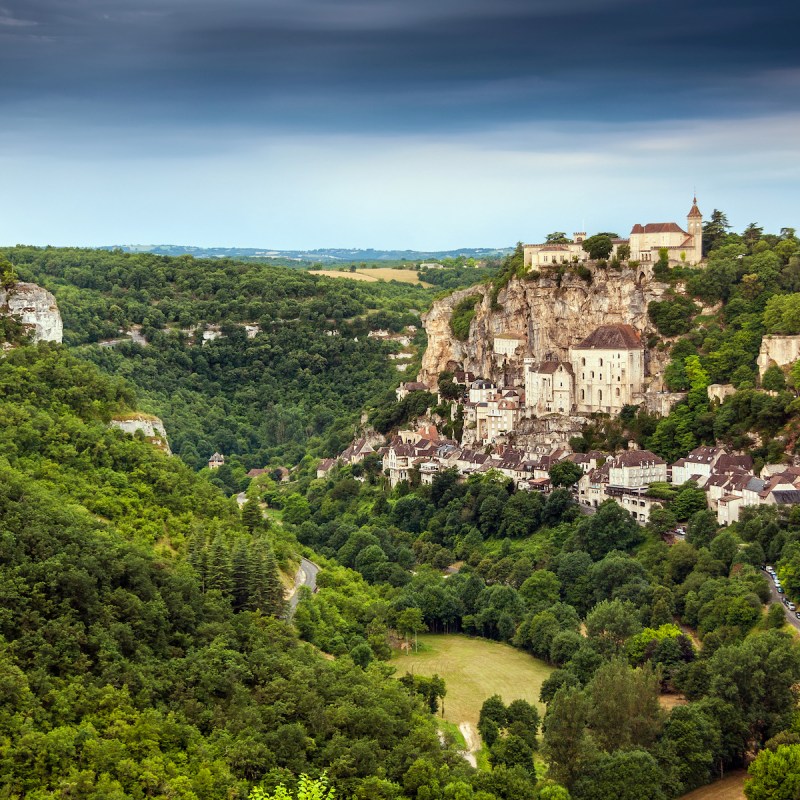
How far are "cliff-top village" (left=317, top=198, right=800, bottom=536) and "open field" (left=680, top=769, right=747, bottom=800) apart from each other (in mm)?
21465

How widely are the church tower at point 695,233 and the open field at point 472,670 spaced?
3106 cm

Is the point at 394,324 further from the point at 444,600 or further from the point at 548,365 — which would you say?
the point at 444,600

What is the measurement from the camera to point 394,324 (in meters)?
126

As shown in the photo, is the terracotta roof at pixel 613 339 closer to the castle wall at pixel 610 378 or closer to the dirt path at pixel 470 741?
the castle wall at pixel 610 378

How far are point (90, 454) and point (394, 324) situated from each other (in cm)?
7882

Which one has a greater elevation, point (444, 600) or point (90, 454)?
point (90, 454)

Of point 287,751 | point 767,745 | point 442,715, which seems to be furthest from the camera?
point 442,715

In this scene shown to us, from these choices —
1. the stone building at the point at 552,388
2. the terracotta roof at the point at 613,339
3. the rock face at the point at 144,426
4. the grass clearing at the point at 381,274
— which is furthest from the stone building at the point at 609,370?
the grass clearing at the point at 381,274

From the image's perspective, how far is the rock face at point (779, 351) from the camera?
68.8m

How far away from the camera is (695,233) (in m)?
79.7

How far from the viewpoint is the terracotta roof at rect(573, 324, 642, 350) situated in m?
74.9

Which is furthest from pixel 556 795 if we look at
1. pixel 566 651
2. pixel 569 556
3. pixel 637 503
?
pixel 637 503

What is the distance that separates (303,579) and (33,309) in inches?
662

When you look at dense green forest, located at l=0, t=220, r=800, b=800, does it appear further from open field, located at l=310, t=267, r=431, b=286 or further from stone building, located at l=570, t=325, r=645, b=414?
open field, located at l=310, t=267, r=431, b=286
